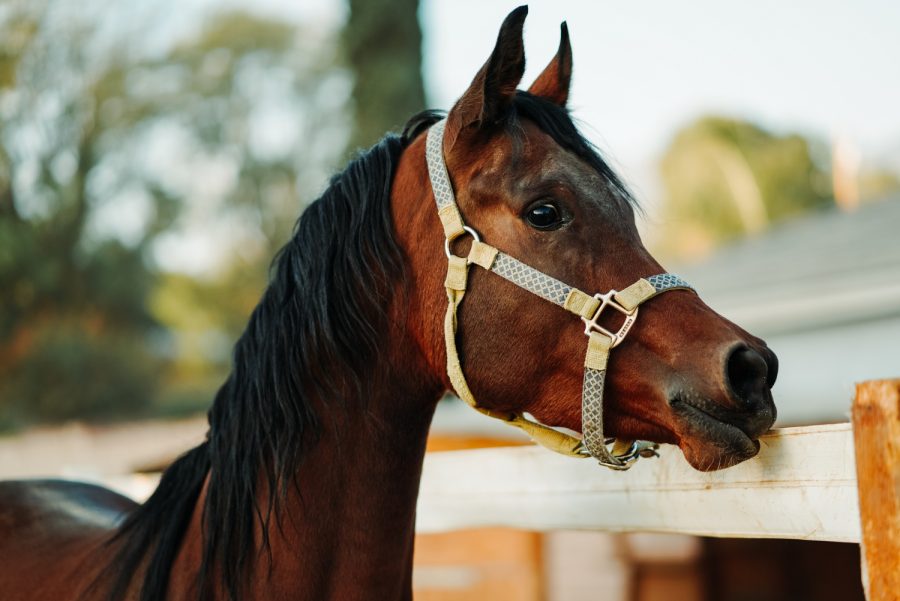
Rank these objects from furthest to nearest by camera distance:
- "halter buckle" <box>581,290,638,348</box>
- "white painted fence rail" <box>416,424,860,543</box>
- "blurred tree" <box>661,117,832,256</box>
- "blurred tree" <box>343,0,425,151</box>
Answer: "blurred tree" <box>661,117,832,256</box>
"blurred tree" <box>343,0,425,151</box>
"halter buckle" <box>581,290,638,348</box>
"white painted fence rail" <box>416,424,860,543</box>

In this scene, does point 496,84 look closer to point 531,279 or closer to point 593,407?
point 531,279

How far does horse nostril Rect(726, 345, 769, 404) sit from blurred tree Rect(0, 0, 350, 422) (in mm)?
16797

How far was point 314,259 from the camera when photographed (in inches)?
76.9

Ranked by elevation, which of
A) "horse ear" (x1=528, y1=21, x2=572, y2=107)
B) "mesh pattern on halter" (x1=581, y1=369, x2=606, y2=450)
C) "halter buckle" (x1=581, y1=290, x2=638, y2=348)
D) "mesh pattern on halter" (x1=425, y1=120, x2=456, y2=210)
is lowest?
"mesh pattern on halter" (x1=581, y1=369, x2=606, y2=450)

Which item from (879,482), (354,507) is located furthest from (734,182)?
(879,482)

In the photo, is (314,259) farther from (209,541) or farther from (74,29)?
(74,29)

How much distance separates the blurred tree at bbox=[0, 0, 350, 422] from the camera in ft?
54.9

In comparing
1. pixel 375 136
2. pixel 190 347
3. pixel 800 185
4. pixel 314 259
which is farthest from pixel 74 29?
pixel 800 185

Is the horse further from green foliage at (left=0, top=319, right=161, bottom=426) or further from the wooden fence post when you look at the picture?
green foliage at (left=0, top=319, right=161, bottom=426)

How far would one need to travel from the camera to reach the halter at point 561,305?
5.62ft

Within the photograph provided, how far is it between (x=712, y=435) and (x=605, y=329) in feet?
1.00

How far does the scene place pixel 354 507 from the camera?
188cm

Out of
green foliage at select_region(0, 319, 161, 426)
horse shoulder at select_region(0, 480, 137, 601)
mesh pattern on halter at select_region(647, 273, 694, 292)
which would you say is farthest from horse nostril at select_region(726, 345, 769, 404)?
green foliage at select_region(0, 319, 161, 426)

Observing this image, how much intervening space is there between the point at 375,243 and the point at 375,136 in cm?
738
